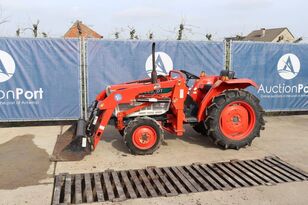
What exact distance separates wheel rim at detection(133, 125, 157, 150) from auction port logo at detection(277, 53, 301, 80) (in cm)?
487

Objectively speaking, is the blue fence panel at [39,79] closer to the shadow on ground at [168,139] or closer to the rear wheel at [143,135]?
the shadow on ground at [168,139]

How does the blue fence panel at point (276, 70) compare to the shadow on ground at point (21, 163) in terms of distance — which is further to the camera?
the blue fence panel at point (276, 70)

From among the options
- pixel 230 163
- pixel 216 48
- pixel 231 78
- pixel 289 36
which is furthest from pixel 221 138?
pixel 289 36

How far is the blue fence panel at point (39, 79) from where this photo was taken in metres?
8.01

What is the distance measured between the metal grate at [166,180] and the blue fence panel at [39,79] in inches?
135

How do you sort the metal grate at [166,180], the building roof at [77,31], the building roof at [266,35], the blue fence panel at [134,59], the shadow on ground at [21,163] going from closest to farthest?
the metal grate at [166,180] < the shadow on ground at [21,163] < the blue fence panel at [134,59] < the building roof at [77,31] < the building roof at [266,35]

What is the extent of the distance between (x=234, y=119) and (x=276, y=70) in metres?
3.61

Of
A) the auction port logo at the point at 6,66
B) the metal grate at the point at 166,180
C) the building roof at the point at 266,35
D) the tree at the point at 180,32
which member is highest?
the building roof at the point at 266,35

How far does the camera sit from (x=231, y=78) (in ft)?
21.1

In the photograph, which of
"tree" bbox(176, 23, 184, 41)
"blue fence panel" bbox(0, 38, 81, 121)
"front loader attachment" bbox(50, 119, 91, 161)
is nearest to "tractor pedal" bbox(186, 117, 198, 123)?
"front loader attachment" bbox(50, 119, 91, 161)

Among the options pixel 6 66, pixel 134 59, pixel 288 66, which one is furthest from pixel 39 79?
pixel 288 66

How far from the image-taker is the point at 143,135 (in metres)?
5.95

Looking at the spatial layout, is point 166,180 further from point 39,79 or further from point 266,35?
point 266,35

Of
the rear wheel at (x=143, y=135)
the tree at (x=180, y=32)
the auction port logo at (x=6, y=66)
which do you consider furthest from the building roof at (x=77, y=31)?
the rear wheel at (x=143, y=135)
